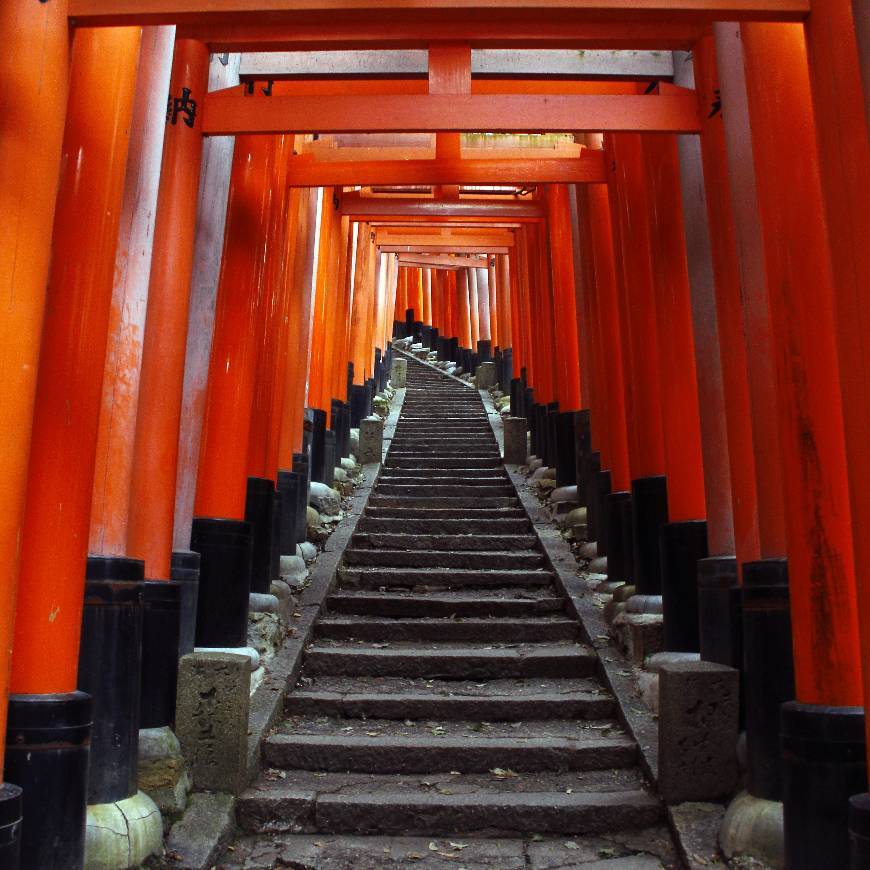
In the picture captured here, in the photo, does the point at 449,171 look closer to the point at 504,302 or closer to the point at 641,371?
the point at 641,371

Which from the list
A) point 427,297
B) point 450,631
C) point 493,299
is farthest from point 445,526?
point 427,297

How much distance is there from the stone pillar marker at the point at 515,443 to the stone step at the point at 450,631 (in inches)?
217

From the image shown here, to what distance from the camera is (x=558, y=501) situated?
996 centimetres

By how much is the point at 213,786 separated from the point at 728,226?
3603 millimetres

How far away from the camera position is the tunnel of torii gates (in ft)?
10.6

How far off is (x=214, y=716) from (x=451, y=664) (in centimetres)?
197

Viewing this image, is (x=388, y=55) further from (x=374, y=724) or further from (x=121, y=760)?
(x=121, y=760)

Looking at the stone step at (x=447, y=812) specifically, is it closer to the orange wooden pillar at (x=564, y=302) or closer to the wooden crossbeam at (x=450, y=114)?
the wooden crossbeam at (x=450, y=114)

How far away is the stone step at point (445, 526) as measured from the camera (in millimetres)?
9297

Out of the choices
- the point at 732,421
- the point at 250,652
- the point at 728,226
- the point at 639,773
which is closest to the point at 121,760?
the point at 250,652

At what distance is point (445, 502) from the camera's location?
10.4m

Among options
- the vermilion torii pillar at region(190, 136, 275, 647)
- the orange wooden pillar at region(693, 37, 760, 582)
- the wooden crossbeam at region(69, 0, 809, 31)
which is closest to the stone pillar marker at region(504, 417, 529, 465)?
the vermilion torii pillar at region(190, 136, 275, 647)

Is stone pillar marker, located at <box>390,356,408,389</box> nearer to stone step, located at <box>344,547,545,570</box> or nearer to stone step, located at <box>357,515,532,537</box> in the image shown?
stone step, located at <box>357,515,532,537</box>

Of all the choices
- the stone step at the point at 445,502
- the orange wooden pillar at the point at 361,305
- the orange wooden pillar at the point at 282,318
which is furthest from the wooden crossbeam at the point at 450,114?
the orange wooden pillar at the point at 361,305
